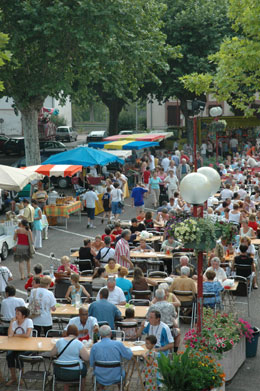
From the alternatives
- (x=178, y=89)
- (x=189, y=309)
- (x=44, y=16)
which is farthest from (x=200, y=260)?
(x=178, y=89)

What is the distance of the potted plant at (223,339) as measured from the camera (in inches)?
384

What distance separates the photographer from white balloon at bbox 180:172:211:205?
9320 mm

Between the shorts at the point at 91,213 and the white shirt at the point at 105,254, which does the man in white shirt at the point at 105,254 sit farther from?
the shorts at the point at 91,213

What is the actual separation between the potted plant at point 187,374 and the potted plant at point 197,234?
4.85 feet

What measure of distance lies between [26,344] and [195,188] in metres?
3.42

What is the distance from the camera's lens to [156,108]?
65.5m

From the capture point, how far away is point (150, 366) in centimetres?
941

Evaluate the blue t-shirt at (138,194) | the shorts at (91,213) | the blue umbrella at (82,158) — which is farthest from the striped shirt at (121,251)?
the blue umbrella at (82,158)

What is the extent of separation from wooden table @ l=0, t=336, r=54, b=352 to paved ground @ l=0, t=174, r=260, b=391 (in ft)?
2.22

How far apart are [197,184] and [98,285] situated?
437 centimetres

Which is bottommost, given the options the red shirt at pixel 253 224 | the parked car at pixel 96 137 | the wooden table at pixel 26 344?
the parked car at pixel 96 137

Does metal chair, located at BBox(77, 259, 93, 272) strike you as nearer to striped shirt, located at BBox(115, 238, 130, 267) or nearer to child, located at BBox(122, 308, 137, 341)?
striped shirt, located at BBox(115, 238, 130, 267)

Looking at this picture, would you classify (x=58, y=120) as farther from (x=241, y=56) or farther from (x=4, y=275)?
(x=4, y=275)

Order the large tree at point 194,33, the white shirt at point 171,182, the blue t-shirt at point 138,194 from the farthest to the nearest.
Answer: the large tree at point 194,33
the white shirt at point 171,182
the blue t-shirt at point 138,194
